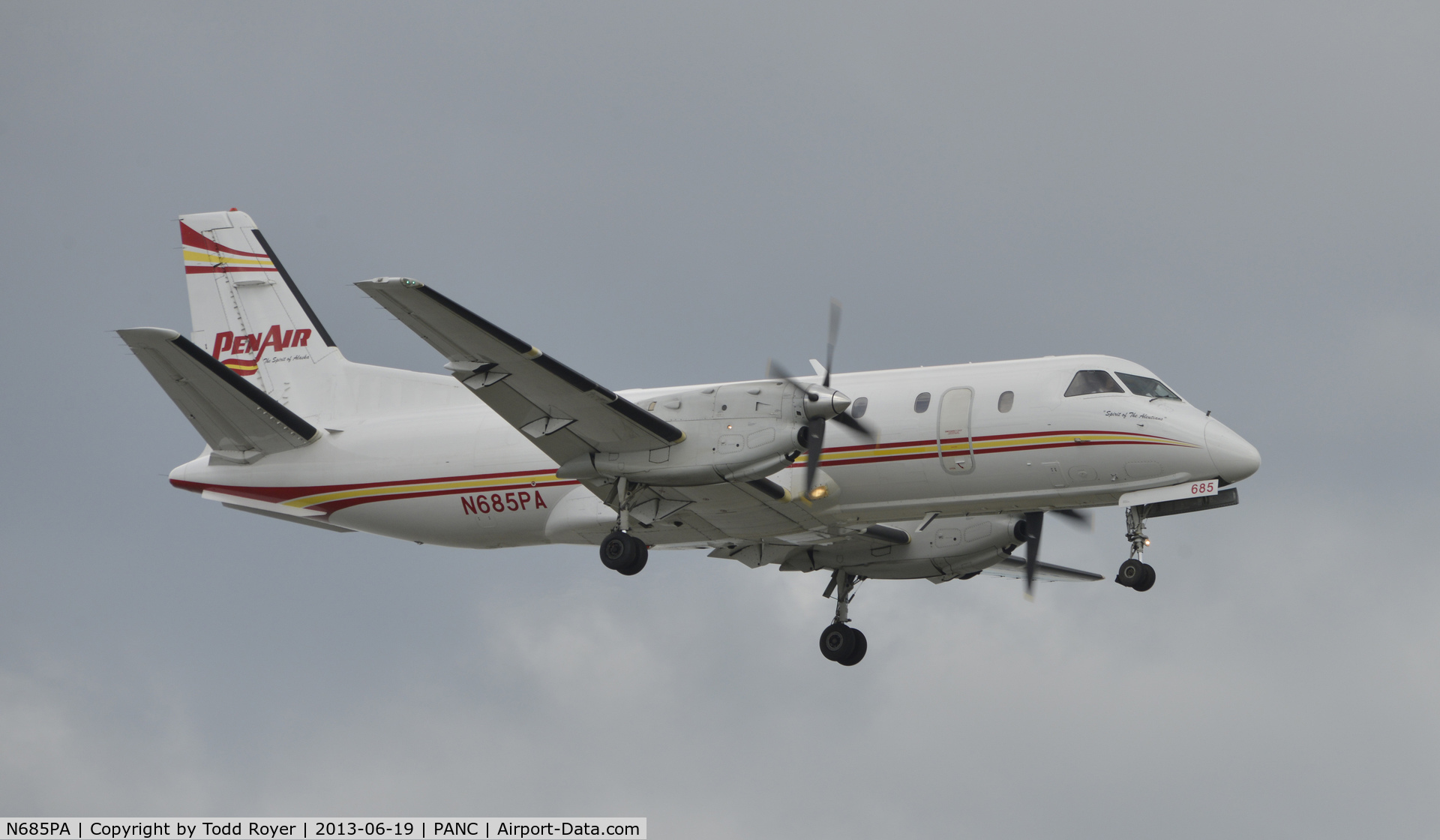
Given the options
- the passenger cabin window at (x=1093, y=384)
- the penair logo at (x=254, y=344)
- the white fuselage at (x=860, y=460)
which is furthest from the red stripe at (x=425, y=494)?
the passenger cabin window at (x=1093, y=384)

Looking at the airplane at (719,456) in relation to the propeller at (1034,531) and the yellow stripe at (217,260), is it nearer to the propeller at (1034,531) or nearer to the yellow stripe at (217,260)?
the propeller at (1034,531)

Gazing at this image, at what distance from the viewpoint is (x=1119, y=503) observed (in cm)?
2059

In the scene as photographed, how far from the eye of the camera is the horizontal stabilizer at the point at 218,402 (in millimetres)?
21438

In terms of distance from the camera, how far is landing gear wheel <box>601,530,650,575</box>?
2078 cm

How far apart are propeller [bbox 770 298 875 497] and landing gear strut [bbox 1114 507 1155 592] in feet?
12.4

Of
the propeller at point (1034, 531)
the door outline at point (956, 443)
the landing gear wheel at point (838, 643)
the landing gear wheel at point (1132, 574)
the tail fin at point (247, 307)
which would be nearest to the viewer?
the landing gear wheel at point (1132, 574)

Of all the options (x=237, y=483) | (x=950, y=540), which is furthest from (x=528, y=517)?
(x=950, y=540)

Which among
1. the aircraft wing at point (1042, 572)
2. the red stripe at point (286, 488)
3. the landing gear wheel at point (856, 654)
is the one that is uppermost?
the red stripe at point (286, 488)

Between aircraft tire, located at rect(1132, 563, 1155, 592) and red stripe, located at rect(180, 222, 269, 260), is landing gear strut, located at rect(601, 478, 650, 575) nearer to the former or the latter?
aircraft tire, located at rect(1132, 563, 1155, 592)

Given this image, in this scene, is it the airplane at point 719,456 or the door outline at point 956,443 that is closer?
the airplane at point 719,456

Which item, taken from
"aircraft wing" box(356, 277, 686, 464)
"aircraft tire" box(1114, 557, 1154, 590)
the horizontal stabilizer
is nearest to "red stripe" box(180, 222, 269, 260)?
the horizontal stabilizer

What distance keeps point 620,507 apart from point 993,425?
17.8 feet

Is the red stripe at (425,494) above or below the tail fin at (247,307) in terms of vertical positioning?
below

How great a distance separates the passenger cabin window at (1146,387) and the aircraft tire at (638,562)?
7169mm
